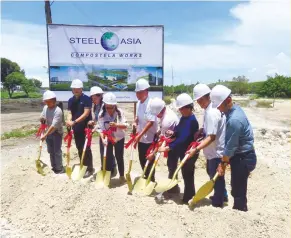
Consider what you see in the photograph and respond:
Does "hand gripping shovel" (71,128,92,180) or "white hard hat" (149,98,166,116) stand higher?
"white hard hat" (149,98,166,116)

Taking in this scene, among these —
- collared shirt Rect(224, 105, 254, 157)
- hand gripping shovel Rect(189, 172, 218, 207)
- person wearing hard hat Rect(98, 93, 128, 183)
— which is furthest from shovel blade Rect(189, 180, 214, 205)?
person wearing hard hat Rect(98, 93, 128, 183)

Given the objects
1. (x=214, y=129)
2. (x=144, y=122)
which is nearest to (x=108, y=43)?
(x=144, y=122)

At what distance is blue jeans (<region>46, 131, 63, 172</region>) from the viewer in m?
5.43

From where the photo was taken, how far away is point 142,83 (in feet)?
14.0

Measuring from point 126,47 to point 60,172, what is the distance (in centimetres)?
352

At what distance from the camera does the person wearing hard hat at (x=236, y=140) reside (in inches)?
131

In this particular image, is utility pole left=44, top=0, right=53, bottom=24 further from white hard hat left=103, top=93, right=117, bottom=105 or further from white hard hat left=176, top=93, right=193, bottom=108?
white hard hat left=176, top=93, right=193, bottom=108

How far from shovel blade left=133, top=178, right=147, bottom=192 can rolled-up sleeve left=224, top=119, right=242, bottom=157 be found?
4.73 feet

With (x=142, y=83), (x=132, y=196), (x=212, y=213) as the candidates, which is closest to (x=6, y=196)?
(x=132, y=196)

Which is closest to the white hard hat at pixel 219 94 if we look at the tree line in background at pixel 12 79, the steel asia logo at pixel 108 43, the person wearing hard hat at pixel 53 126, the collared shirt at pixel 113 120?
the collared shirt at pixel 113 120

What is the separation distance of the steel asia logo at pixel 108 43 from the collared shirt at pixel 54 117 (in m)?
2.74

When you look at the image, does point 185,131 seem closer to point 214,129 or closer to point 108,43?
point 214,129

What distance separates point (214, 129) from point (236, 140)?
0.90 feet

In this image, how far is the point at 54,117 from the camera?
5.23 meters
